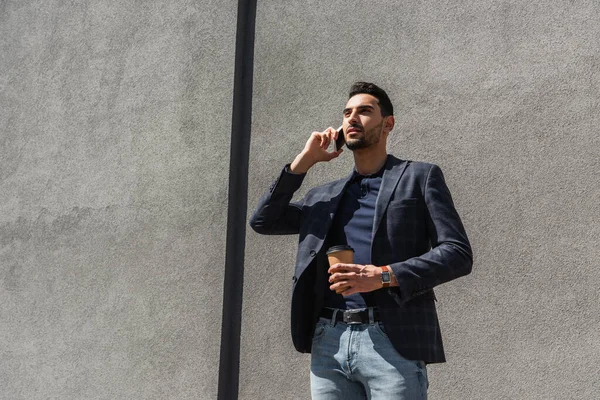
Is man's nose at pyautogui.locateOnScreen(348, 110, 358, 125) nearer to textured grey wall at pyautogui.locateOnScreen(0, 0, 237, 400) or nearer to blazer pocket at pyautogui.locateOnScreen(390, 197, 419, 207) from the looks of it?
blazer pocket at pyautogui.locateOnScreen(390, 197, 419, 207)

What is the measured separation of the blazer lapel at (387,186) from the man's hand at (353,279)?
18 centimetres

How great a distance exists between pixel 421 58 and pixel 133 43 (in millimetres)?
2323

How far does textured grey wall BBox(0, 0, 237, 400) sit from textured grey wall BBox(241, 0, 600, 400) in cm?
48

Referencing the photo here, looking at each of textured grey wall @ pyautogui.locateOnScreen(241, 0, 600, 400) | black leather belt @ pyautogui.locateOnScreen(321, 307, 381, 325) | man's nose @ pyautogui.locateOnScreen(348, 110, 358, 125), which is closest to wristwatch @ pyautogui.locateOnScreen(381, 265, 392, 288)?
black leather belt @ pyautogui.locateOnScreen(321, 307, 381, 325)

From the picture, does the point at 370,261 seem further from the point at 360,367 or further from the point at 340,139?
the point at 340,139

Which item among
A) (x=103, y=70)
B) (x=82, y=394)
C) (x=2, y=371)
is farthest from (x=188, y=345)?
(x=103, y=70)

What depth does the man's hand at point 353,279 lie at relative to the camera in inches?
84.3

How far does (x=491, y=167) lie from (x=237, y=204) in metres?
1.63

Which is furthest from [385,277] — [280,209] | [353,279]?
[280,209]

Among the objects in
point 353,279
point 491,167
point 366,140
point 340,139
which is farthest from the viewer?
point 491,167

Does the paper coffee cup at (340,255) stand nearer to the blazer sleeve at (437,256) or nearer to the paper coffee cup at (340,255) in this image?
the paper coffee cup at (340,255)

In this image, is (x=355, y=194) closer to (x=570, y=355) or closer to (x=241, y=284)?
(x=570, y=355)

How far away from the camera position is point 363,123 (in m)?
2.49

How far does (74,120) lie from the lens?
564 centimetres
